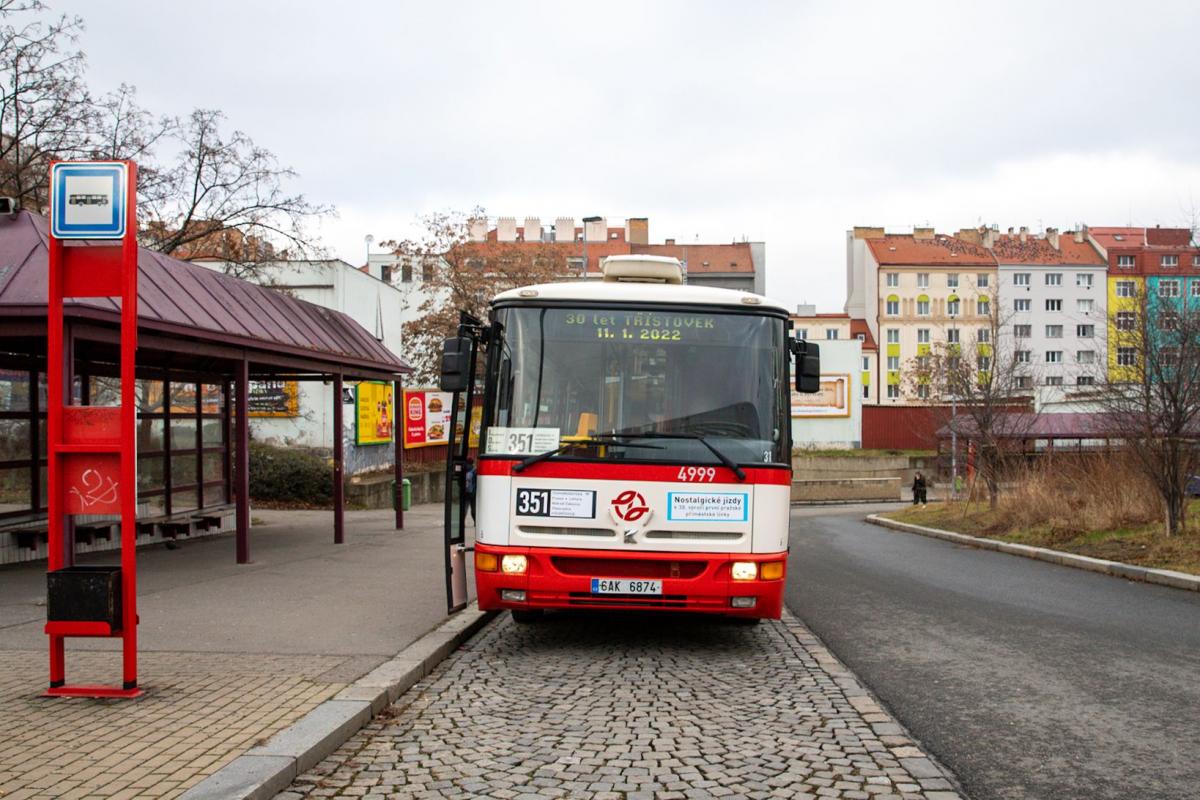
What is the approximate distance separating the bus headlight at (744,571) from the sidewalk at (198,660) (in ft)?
8.25

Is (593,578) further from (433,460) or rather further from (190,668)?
(433,460)

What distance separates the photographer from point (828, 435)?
200 ft

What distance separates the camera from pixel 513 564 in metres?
8.09

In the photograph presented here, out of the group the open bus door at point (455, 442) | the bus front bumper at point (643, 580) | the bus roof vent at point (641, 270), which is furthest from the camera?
the bus roof vent at point (641, 270)

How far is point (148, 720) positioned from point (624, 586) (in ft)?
A: 11.1

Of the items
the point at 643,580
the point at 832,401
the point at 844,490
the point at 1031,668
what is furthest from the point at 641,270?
the point at 832,401

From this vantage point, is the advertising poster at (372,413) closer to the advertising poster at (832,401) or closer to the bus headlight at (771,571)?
the bus headlight at (771,571)

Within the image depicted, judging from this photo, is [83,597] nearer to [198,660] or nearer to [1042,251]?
[198,660]

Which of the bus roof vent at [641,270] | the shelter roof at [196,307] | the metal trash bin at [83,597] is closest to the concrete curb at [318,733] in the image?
the metal trash bin at [83,597]

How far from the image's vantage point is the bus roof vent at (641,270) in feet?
32.3

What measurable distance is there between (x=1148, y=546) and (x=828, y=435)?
45983 mm

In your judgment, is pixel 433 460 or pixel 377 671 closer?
pixel 377 671

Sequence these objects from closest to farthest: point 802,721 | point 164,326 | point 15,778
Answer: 1. point 15,778
2. point 802,721
3. point 164,326

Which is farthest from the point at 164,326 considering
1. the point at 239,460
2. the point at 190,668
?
the point at 190,668
